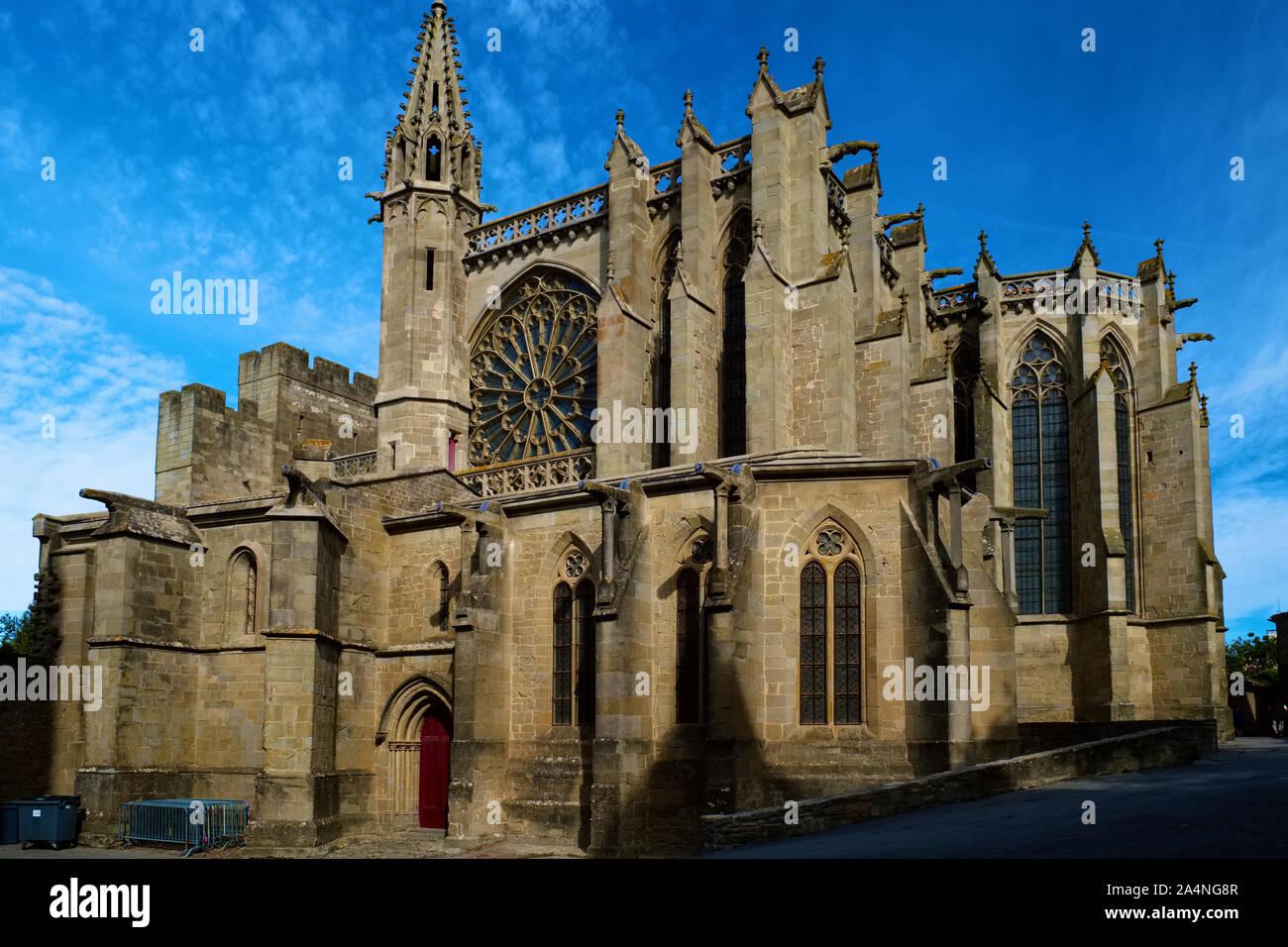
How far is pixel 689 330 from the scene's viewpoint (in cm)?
2283

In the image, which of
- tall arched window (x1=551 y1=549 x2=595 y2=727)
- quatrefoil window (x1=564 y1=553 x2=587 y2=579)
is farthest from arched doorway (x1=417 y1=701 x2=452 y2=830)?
quatrefoil window (x1=564 y1=553 x2=587 y2=579)

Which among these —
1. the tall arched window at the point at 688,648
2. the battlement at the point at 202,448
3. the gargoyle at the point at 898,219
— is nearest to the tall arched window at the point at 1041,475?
the gargoyle at the point at 898,219

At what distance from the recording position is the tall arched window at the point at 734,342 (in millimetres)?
23703

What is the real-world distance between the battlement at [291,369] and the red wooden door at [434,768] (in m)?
12.0

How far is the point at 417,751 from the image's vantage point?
21.7 meters

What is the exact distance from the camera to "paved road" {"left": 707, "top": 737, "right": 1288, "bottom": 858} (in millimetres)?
9750

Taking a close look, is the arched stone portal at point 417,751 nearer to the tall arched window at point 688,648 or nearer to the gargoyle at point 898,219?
the tall arched window at point 688,648

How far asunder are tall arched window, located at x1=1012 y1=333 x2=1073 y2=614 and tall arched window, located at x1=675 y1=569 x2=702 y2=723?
1277 centimetres

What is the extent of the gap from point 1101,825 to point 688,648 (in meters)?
8.28

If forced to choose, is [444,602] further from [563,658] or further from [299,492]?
[299,492]

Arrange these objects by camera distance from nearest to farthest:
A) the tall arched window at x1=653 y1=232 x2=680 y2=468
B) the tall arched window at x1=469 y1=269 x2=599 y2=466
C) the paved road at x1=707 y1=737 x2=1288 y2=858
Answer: the paved road at x1=707 y1=737 x2=1288 y2=858
the tall arched window at x1=653 y1=232 x2=680 y2=468
the tall arched window at x1=469 y1=269 x2=599 y2=466

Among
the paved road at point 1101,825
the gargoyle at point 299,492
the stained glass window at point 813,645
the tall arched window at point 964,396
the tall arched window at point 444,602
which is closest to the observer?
the paved road at point 1101,825

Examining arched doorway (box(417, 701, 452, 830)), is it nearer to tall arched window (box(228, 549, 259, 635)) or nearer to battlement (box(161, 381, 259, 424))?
tall arched window (box(228, 549, 259, 635))
